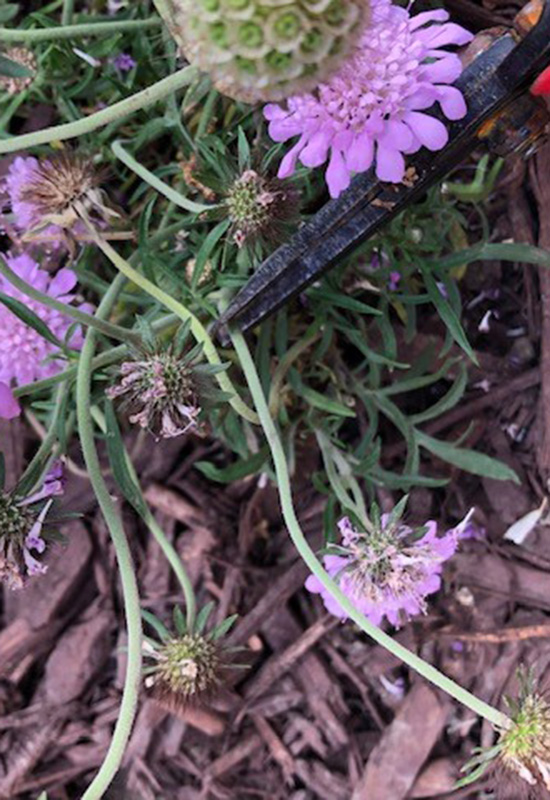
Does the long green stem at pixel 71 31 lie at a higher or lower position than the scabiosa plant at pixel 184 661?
higher

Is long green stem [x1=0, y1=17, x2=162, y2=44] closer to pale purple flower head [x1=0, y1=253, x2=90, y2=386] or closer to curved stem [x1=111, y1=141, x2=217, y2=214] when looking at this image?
curved stem [x1=111, y1=141, x2=217, y2=214]

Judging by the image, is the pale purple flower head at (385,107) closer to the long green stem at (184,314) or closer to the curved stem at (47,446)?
the long green stem at (184,314)

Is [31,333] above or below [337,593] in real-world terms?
above

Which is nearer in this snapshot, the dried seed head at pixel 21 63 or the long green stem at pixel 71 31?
the long green stem at pixel 71 31

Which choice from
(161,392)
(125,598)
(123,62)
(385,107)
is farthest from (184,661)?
(123,62)

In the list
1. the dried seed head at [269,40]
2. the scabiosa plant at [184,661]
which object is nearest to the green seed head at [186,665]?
the scabiosa plant at [184,661]

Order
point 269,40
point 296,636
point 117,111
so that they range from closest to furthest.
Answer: point 269,40 < point 117,111 < point 296,636

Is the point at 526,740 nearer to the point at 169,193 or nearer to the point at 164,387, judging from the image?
the point at 164,387
